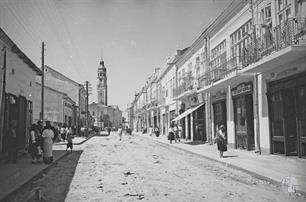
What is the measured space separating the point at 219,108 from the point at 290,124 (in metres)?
8.22

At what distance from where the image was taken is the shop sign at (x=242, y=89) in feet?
52.4

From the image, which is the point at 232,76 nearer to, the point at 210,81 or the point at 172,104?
the point at 210,81

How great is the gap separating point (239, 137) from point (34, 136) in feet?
35.9

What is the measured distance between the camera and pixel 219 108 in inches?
833

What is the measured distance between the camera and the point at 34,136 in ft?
41.9

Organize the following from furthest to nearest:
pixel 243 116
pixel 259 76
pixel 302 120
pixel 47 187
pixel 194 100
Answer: pixel 194 100
pixel 243 116
pixel 259 76
pixel 302 120
pixel 47 187

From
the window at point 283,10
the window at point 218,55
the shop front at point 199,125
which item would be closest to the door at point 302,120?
the window at point 283,10

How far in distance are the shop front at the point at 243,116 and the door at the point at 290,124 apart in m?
2.86

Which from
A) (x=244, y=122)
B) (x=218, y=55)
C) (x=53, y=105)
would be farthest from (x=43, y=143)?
(x=53, y=105)

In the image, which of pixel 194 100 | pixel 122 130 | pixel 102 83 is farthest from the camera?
pixel 102 83

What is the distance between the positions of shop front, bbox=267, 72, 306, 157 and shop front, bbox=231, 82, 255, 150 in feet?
7.39

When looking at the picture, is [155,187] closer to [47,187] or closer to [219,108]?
[47,187]

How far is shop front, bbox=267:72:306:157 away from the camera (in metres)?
12.0

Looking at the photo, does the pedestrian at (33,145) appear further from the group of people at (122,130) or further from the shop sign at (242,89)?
the group of people at (122,130)
